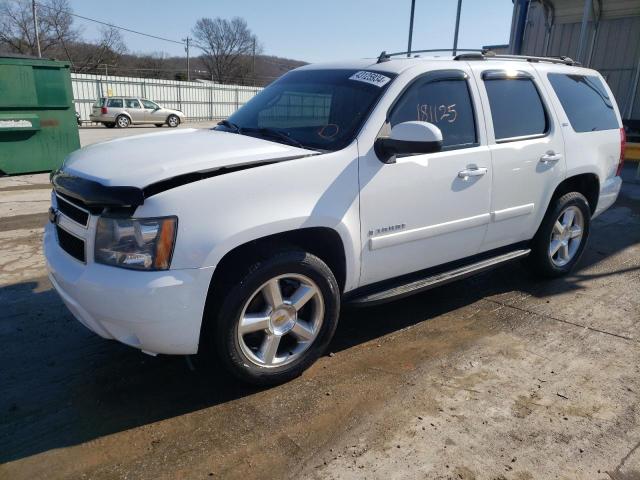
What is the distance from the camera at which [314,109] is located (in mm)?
3537

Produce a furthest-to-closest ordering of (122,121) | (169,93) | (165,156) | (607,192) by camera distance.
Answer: (169,93), (122,121), (607,192), (165,156)

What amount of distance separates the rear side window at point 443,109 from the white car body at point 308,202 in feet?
0.22

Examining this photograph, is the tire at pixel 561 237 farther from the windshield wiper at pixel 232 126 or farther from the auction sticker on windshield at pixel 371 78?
the windshield wiper at pixel 232 126

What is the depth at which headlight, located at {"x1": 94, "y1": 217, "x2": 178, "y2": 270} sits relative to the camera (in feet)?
8.07

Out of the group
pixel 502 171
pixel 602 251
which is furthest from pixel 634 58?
pixel 502 171

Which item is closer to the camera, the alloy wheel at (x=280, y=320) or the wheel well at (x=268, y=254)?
the wheel well at (x=268, y=254)

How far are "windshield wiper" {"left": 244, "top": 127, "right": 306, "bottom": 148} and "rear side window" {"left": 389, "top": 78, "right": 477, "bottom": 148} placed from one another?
626 mm

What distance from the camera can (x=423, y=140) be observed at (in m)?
2.97

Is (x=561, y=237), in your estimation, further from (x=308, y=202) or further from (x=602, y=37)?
(x=602, y=37)

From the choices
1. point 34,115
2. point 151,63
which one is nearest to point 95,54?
point 151,63

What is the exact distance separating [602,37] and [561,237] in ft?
31.7

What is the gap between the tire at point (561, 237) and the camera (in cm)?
451

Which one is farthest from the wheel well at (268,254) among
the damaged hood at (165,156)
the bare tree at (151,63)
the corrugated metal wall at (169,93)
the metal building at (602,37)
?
the bare tree at (151,63)

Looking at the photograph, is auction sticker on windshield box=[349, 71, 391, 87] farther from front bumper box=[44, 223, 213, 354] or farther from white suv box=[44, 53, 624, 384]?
front bumper box=[44, 223, 213, 354]
